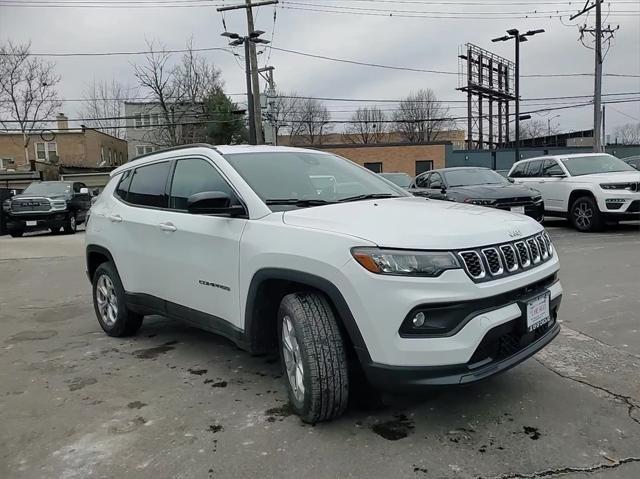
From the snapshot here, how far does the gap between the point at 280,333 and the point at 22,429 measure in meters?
1.70

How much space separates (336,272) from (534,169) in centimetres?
1167

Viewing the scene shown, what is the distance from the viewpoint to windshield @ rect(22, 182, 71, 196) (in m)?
18.1

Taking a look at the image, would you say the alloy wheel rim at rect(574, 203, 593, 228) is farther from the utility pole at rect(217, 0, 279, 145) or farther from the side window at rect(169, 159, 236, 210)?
the utility pole at rect(217, 0, 279, 145)

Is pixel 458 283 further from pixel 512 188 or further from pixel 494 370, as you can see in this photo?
pixel 512 188

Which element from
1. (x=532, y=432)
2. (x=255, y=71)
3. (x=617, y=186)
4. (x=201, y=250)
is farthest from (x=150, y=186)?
(x=255, y=71)

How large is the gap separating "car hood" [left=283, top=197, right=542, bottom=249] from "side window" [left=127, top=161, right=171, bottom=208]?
166cm

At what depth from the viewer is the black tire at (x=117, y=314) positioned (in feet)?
16.8

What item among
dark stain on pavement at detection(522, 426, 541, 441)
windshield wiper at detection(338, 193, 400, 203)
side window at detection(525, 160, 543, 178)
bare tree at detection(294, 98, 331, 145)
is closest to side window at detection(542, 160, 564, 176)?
side window at detection(525, 160, 543, 178)

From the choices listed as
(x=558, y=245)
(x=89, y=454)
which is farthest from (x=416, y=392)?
(x=558, y=245)

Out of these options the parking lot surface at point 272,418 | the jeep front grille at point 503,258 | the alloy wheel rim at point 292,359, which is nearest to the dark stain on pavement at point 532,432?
the parking lot surface at point 272,418

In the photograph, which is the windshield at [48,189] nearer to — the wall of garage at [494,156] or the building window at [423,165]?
the building window at [423,165]

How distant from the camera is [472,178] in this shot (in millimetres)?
12070

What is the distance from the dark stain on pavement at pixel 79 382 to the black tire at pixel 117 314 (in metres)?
0.97

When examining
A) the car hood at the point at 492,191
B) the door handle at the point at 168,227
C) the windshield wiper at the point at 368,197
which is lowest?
the car hood at the point at 492,191
